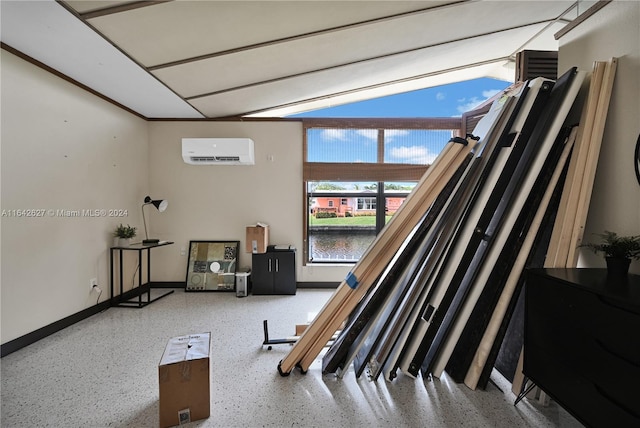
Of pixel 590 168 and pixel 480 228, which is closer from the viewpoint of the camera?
pixel 590 168

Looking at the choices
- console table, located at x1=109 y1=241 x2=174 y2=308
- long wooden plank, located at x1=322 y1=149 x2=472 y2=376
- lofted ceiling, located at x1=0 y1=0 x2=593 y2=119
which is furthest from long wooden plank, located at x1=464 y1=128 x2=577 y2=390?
console table, located at x1=109 y1=241 x2=174 y2=308

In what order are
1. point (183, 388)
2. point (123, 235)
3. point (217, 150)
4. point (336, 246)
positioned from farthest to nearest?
point (336, 246), point (217, 150), point (123, 235), point (183, 388)

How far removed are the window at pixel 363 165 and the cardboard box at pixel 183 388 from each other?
2.74m

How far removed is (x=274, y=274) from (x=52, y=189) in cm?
263

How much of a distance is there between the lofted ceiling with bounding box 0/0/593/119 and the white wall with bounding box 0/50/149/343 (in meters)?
0.29

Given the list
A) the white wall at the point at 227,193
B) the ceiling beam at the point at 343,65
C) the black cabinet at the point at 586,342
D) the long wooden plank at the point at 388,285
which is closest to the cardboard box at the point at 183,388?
the long wooden plank at the point at 388,285

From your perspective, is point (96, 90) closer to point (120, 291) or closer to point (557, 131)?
point (120, 291)

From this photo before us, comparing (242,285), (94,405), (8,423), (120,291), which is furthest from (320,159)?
(8,423)

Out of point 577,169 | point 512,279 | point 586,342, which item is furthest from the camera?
point 512,279

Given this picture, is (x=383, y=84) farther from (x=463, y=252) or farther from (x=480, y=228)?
(x=463, y=252)

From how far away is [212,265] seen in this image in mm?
4203

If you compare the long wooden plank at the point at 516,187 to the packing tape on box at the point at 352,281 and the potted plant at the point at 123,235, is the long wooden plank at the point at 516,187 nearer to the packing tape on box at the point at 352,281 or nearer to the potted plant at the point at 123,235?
the packing tape on box at the point at 352,281

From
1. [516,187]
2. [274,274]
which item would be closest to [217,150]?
[274,274]

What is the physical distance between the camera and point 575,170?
1709mm
